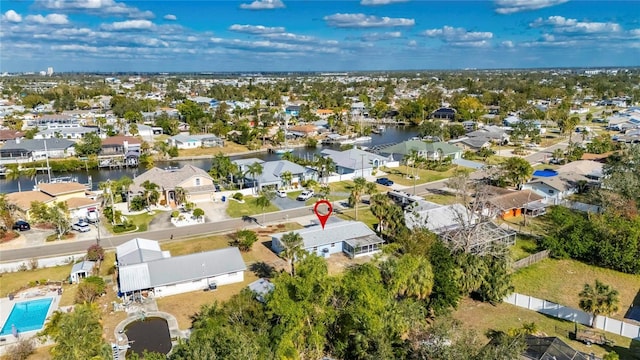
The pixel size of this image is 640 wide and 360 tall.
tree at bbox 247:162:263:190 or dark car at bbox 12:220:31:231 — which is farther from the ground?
tree at bbox 247:162:263:190

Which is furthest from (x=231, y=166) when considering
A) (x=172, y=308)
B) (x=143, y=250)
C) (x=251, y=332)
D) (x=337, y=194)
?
(x=251, y=332)

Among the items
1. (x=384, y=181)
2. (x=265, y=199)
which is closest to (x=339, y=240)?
(x=265, y=199)

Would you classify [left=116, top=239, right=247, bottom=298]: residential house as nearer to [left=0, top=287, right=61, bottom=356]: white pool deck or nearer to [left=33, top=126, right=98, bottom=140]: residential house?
[left=0, top=287, right=61, bottom=356]: white pool deck

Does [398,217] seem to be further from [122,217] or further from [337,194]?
[122,217]

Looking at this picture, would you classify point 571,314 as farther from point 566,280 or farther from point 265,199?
point 265,199

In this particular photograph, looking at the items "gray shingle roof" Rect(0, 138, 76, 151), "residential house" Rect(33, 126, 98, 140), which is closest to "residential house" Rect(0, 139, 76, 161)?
"gray shingle roof" Rect(0, 138, 76, 151)

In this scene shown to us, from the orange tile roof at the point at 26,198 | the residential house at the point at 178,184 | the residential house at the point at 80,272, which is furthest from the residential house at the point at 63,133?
the residential house at the point at 80,272
